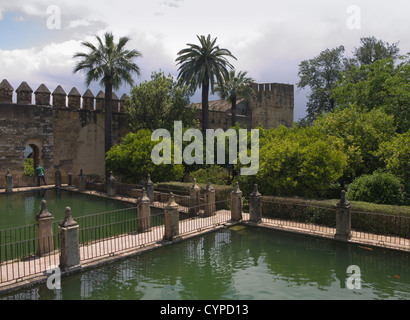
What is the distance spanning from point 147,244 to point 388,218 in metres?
8.62

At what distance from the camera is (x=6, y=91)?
24.5 m

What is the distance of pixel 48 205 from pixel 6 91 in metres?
11.3

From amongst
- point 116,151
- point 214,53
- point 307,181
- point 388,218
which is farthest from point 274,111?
point 388,218

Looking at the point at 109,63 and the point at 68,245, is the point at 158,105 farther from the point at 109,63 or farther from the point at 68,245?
the point at 68,245

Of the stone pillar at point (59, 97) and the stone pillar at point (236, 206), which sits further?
the stone pillar at point (59, 97)

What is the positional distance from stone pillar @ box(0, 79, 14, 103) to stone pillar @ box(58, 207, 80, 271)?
19.7 meters

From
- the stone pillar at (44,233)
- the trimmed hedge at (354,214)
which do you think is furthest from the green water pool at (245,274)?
the stone pillar at (44,233)

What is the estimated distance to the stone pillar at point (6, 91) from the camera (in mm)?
24359

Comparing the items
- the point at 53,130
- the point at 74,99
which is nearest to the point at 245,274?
the point at 53,130

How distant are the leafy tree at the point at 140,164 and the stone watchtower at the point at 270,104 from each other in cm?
1970

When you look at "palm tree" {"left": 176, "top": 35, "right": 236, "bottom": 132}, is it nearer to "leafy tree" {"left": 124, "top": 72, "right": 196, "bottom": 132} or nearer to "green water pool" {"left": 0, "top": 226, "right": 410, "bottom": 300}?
"leafy tree" {"left": 124, "top": 72, "right": 196, "bottom": 132}

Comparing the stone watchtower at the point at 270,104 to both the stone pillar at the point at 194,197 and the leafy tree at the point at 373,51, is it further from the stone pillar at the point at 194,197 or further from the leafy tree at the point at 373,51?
the stone pillar at the point at 194,197

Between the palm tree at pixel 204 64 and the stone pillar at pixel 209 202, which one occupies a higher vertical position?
the palm tree at pixel 204 64

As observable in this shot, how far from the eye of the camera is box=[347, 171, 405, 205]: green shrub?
14.0 metres
